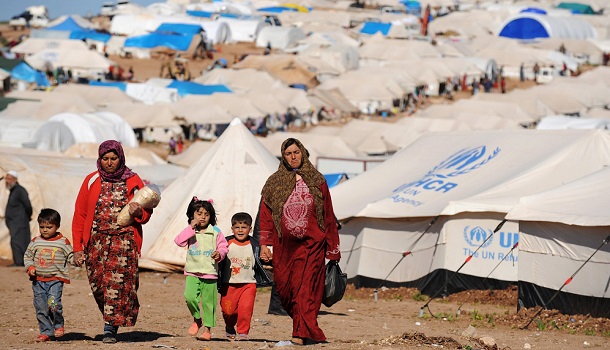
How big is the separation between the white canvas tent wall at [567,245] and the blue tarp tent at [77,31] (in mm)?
50313

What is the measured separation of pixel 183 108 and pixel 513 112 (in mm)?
10106

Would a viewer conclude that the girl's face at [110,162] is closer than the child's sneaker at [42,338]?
Yes

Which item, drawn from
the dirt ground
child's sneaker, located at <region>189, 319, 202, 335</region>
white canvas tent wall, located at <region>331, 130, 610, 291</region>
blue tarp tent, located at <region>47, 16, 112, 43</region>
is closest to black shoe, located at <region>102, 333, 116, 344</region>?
the dirt ground

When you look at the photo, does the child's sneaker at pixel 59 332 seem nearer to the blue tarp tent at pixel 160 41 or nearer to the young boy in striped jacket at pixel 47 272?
the young boy in striped jacket at pixel 47 272

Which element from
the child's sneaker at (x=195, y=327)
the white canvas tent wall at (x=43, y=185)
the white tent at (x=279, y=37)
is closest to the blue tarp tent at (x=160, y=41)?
the white tent at (x=279, y=37)

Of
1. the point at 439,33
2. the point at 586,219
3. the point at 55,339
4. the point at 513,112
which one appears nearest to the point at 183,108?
the point at 513,112

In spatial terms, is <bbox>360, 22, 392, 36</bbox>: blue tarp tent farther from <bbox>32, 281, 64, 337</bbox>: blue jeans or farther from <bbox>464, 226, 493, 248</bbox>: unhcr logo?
<bbox>32, 281, 64, 337</bbox>: blue jeans

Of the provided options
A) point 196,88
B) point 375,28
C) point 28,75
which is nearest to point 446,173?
point 196,88

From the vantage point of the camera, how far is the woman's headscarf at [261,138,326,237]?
6699 mm

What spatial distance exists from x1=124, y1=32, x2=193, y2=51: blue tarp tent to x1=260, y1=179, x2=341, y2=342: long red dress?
5111cm

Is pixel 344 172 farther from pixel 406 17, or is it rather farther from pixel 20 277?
pixel 406 17

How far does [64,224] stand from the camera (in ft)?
50.1

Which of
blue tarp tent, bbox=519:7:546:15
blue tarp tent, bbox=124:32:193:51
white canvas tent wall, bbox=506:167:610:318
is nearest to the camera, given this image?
white canvas tent wall, bbox=506:167:610:318

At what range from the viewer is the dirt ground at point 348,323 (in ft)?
23.3
